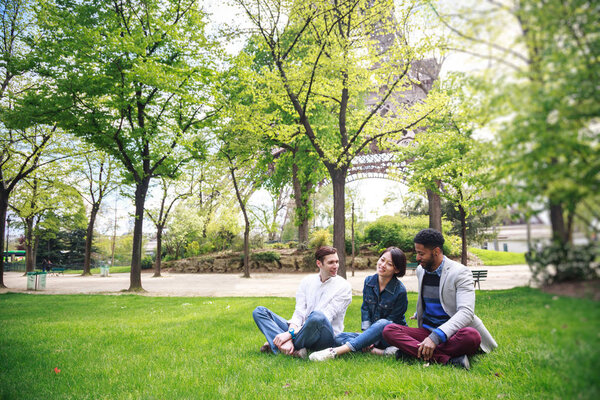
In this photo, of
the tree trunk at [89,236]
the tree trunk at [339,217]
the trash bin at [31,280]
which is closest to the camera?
the tree trunk at [339,217]

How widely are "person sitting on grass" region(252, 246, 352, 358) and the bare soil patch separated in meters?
3.32

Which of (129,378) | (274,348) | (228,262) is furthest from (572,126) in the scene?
(228,262)

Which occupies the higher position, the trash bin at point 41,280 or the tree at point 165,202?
the tree at point 165,202

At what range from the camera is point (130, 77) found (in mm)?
10211

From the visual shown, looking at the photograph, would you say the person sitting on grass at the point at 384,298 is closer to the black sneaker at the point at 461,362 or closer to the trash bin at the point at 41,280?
the black sneaker at the point at 461,362

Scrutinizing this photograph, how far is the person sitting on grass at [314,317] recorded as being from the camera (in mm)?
4145

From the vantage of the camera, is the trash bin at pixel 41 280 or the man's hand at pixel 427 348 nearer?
the man's hand at pixel 427 348

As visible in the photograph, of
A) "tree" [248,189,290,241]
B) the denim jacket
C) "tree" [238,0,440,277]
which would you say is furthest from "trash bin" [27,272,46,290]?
"tree" [248,189,290,241]

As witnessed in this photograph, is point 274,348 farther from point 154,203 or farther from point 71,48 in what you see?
point 154,203

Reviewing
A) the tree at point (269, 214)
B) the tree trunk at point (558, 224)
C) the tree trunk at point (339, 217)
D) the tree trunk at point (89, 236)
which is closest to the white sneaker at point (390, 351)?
the tree trunk at point (558, 224)

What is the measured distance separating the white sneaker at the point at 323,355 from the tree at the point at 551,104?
129 inches

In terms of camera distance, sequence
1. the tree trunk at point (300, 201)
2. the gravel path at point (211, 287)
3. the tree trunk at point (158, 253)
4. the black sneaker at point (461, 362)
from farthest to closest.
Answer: the tree trunk at point (158, 253), the tree trunk at point (300, 201), the gravel path at point (211, 287), the black sneaker at point (461, 362)

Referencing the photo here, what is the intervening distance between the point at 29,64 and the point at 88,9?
7.57ft

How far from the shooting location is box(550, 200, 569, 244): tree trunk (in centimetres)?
88
